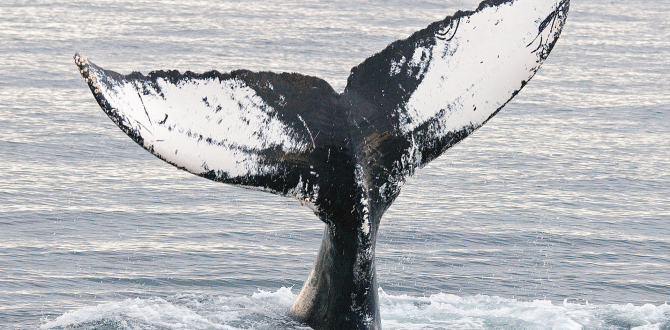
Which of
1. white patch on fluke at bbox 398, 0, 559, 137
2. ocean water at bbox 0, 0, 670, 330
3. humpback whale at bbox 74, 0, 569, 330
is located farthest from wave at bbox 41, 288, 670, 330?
white patch on fluke at bbox 398, 0, 559, 137

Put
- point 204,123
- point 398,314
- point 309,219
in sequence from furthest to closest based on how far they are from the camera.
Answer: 1. point 309,219
2. point 398,314
3. point 204,123

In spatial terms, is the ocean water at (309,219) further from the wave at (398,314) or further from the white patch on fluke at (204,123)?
the white patch on fluke at (204,123)

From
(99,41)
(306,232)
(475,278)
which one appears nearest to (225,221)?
(306,232)

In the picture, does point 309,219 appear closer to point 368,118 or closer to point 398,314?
point 398,314

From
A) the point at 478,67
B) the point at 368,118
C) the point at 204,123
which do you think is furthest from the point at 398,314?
the point at 204,123

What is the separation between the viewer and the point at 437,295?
7.60 metres

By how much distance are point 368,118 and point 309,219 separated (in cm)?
458

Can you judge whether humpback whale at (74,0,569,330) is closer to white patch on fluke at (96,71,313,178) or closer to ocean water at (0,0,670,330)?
white patch on fluke at (96,71,313,178)

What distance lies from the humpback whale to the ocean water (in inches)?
38.8

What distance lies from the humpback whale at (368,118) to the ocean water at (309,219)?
3.23 feet

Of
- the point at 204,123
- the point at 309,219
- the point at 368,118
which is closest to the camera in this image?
the point at 204,123

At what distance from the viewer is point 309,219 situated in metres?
9.82

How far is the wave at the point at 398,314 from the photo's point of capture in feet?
21.2

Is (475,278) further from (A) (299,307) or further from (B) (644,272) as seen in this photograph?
(A) (299,307)
